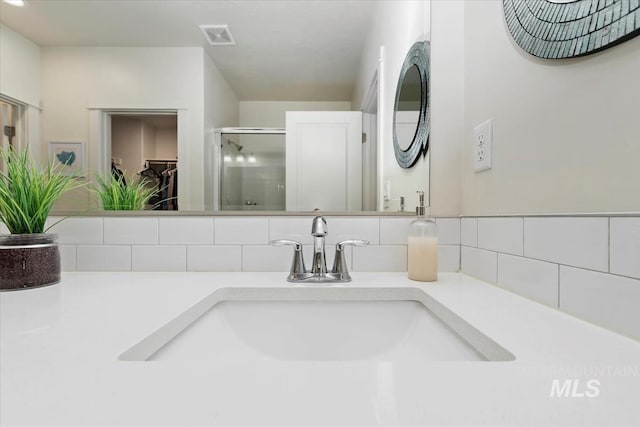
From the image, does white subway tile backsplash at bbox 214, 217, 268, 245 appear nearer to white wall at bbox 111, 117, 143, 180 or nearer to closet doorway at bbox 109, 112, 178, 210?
closet doorway at bbox 109, 112, 178, 210

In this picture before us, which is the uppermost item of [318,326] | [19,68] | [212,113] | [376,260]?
[19,68]

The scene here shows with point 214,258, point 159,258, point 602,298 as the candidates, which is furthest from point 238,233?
point 602,298

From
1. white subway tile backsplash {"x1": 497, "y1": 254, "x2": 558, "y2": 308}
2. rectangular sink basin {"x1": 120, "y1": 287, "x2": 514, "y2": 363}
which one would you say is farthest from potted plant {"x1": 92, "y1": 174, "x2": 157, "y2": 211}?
white subway tile backsplash {"x1": 497, "y1": 254, "x2": 558, "y2": 308}

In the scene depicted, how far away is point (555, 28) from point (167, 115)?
0.96 meters

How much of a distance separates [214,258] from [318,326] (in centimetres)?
40

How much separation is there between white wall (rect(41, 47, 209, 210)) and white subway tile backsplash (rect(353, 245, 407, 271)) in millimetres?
502

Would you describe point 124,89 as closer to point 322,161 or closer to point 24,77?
point 24,77

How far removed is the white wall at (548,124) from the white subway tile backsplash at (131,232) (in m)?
0.93

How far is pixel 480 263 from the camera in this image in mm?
880

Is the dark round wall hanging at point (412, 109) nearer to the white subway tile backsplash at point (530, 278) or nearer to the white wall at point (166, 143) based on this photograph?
the white subway tile backsplash at point (530, 278)

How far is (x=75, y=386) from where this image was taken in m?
0.33

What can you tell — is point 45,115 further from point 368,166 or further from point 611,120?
point 611,120

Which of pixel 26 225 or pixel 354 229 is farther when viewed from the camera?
pixel 354 229

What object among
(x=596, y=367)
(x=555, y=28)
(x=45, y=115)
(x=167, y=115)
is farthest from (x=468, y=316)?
(x=45, y=115)
